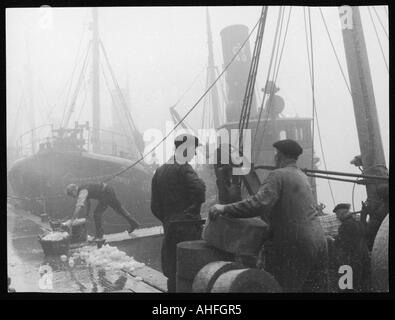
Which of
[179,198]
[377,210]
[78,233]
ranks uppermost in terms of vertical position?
[179,198]

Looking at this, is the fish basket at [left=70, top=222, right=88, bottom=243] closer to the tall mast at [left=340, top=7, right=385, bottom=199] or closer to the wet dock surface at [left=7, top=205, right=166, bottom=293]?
the wet dock surface at [left=7, top=205, right=166, bottom=293]

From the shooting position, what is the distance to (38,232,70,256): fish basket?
17.7 feet

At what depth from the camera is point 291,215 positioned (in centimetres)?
296

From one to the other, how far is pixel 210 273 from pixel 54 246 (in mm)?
3506

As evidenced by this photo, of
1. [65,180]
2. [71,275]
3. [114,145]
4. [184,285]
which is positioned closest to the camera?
[184,285]

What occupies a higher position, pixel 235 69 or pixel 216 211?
pixel 235 69

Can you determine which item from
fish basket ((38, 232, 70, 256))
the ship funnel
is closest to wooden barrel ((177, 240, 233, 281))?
fish basket ((38, 232, 70, 256))

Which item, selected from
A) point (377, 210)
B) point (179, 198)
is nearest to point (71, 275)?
point (179, 198)

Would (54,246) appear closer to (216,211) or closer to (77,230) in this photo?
(77,230)

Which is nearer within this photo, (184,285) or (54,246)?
(184,285)

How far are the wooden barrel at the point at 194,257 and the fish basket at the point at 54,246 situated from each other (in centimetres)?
300

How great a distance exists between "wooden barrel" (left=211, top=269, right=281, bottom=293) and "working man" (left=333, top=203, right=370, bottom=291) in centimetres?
134
